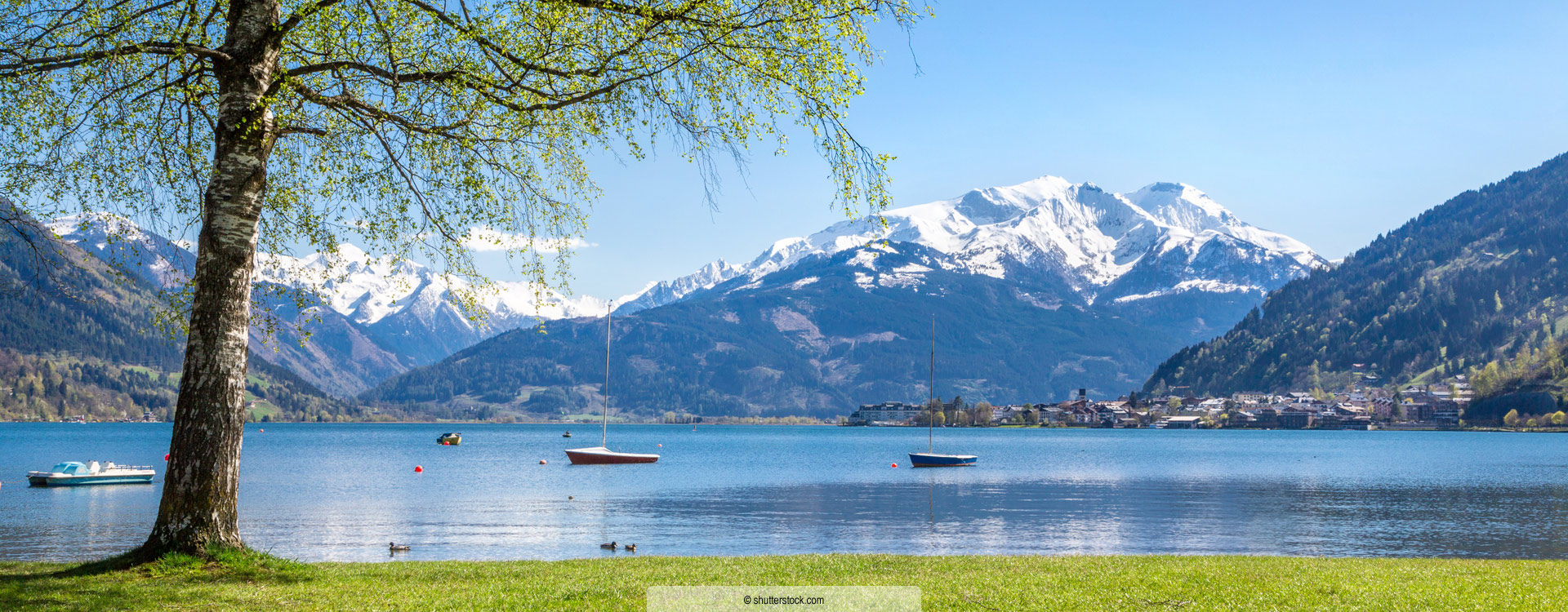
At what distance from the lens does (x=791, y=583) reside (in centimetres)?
1764

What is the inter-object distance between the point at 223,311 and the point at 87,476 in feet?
219

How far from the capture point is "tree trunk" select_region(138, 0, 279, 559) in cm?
1513

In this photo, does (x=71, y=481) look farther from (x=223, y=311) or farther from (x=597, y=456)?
(x=223, y=311)

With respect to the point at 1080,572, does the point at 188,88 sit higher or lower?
higher

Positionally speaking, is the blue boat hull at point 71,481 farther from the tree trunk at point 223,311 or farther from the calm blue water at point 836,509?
the tree trunk at point 223,311

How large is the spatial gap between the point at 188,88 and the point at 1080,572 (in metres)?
17.3

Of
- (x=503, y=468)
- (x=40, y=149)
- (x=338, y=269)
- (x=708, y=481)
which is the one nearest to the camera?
(x=40, y=149)

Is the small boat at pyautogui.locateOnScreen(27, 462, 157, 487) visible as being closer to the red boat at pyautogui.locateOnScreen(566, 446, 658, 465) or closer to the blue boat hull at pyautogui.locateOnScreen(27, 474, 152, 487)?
the blue boat hull at pyautogui.locateOnScreen(27, 474, 152, 487)

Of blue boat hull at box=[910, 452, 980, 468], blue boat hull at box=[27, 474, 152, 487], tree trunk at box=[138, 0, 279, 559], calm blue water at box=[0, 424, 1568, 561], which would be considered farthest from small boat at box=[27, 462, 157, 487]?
tree trunk at box=[138, 0, 279, 559]

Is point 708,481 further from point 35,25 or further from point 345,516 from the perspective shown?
point 35,25

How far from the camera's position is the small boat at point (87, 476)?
223 ft

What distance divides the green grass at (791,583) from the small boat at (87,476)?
60926 mm

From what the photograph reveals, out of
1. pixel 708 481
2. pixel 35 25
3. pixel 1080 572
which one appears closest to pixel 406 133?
→ pixel 35 25

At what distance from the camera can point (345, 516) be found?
5138 cm
